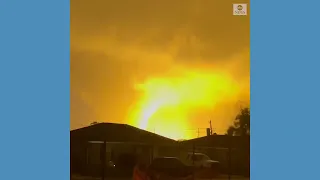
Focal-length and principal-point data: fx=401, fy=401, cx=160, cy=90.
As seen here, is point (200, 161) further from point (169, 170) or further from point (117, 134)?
point (117, 134)

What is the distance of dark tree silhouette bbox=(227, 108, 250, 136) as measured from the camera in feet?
8.50

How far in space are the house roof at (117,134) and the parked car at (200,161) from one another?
15cm

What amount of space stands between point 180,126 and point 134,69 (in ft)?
1.56

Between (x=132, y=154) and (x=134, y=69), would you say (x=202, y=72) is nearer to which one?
(x=134, y=69)

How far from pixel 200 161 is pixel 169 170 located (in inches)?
8.2

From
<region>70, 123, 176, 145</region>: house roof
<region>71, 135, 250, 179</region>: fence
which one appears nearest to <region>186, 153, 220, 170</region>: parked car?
<region>71, 135, 250, 179</region>: fence

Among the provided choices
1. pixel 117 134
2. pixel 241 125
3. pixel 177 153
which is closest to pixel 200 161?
pixel 177 153

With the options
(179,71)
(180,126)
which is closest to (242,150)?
(180,126)

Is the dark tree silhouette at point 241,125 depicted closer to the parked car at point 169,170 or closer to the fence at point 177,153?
the fence at point 177,153

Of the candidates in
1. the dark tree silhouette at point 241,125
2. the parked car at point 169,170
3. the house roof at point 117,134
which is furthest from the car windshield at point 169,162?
the dark tree silhouette at point 241,125

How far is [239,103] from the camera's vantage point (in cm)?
260

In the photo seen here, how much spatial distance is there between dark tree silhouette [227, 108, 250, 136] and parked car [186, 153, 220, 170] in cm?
21

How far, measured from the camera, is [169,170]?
259cm

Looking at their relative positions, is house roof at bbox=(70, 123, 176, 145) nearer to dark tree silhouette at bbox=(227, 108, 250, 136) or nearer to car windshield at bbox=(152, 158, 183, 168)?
car windshield at bbox=(152, 158, 183, 168)
